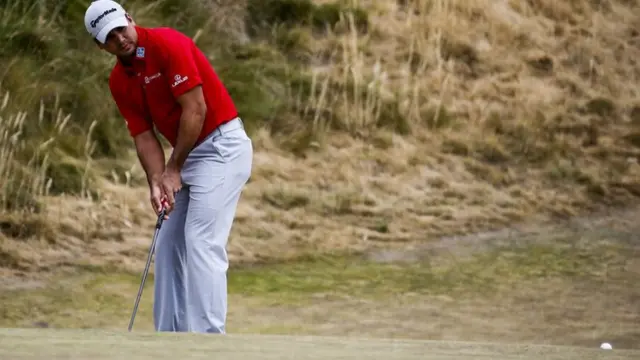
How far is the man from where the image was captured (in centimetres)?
451

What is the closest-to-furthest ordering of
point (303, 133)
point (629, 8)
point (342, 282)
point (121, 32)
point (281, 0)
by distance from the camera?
point (121, 32) → point (342, 282) → point (303, 133) → point (281, 0) → point (629, 8)

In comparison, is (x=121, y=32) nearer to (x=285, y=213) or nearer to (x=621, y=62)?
(x=285, y=213)

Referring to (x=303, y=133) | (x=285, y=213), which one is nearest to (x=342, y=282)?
(x=285, y=213)

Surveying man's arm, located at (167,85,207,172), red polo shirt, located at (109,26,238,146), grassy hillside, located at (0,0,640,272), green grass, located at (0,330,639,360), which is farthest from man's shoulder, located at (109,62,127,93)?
grassy hillside, located at (0,0,640,272)

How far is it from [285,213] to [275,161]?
1.80ft

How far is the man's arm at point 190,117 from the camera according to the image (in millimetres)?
4496

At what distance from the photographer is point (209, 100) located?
465 centimetres

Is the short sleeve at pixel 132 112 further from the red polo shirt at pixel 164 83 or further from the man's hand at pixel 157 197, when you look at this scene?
the man's hand at pixel 157 197

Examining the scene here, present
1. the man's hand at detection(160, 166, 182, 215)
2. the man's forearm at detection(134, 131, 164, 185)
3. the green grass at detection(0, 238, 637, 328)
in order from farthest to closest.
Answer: the green grass at detection(0, 238, 637, 328), the man's forearm at detection(134, 131, 164, 185), the man's hand at detection(160, 166, 182, 215)

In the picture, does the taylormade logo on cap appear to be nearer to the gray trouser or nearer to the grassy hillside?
the gray trouser

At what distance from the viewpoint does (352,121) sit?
9.34 metres

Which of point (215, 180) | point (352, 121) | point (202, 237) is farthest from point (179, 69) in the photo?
point (352, 121)

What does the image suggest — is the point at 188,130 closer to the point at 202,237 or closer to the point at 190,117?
the point at 190,117

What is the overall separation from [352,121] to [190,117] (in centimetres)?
487
